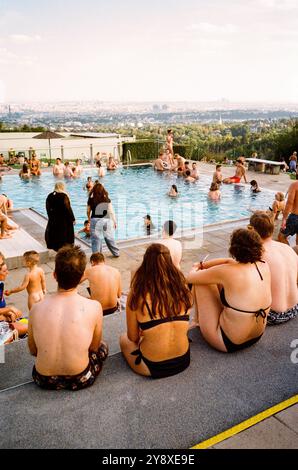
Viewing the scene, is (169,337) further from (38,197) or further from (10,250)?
(38,197)

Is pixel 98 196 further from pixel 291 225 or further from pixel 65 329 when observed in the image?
pixel 65 329

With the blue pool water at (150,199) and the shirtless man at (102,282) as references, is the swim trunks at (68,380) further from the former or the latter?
the blue pool water at (150,199)

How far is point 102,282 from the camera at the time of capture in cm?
450

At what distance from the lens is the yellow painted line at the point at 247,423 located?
2384 millimetres

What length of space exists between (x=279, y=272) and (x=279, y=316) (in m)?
0.51

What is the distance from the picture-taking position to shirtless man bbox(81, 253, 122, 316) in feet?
14.8

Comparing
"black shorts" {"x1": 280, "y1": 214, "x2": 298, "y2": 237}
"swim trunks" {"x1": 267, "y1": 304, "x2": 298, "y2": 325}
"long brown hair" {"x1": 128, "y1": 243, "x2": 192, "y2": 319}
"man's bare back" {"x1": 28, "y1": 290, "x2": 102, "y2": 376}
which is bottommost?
"swim trunks" {"x1": 267, "y1": 304, "x2": 298, "y2": 325}

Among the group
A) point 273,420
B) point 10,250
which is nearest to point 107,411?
point 273,420

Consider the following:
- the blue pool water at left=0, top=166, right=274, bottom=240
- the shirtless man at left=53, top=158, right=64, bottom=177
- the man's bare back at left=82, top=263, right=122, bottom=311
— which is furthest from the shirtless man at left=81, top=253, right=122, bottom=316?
the shirtless man at left=53, top=158, right=64, bottom=177

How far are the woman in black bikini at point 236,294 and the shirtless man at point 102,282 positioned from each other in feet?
4.89

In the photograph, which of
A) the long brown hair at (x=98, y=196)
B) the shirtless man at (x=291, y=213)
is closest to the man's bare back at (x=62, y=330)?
the long brown hair at (x=98, y=196)

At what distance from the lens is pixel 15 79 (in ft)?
327

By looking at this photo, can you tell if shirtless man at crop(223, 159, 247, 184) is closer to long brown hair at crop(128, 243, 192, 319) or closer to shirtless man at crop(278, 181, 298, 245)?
shirtless man at crop(278, 181, 298, 245)

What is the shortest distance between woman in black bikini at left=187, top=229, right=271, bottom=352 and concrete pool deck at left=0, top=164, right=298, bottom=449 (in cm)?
23
